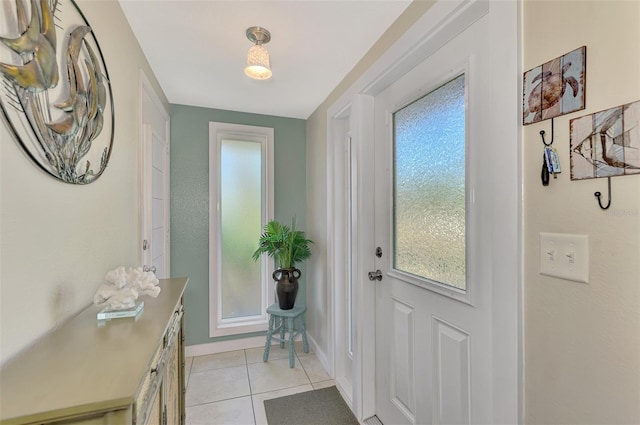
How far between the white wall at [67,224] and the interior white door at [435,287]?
4.53 feet

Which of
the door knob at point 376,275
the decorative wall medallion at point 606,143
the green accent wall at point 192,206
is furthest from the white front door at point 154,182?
the decorative wall medallion at point 606,143

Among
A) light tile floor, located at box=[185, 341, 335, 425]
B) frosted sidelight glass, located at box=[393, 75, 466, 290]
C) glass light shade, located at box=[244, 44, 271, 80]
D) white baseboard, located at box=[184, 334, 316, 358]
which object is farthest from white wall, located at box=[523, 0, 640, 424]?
white baseboard, located at box=[184, 334, 316, 358]

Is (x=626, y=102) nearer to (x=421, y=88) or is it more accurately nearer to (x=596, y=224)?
(x=596, y=224)

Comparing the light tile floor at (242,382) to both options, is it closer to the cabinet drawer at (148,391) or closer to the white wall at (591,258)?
the cabinet drawer at (148,391)

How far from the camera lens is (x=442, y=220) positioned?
1310mm

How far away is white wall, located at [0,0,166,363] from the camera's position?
2.26ft

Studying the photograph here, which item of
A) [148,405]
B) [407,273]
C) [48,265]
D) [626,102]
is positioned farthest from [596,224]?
[48,265]

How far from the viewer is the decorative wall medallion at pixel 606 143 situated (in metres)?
0.64

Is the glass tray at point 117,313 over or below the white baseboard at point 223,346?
over

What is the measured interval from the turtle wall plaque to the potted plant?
6.62ft

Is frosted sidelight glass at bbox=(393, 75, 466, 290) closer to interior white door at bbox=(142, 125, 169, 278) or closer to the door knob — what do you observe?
the door knob

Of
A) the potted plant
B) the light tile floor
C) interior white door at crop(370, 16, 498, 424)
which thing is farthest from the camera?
the potted plant

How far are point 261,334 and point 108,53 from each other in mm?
2600

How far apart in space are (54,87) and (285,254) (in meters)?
1.99
